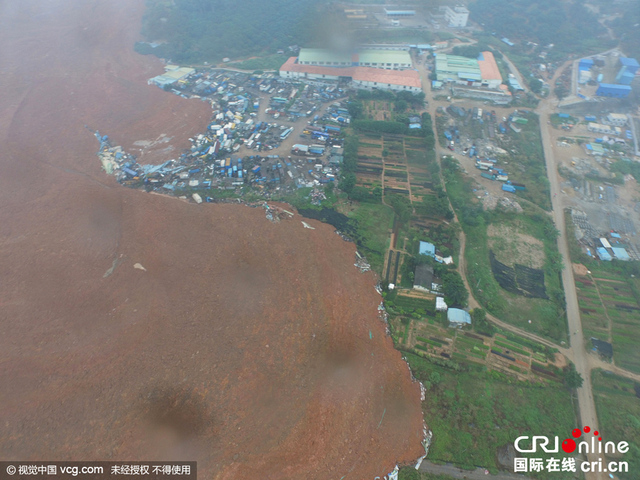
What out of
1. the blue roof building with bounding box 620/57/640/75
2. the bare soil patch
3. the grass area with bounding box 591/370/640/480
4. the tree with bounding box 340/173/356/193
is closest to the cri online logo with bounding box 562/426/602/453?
the grass area with bounding box 591/370/640/480

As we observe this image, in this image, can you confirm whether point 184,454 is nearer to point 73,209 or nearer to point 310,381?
point 310,381

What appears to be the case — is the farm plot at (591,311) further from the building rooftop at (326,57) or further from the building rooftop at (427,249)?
the building rooftop at (326,57)

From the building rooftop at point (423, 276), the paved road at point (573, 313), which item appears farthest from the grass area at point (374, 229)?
the paved road at point (573, 313)

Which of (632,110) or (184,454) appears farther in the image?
(632,110)

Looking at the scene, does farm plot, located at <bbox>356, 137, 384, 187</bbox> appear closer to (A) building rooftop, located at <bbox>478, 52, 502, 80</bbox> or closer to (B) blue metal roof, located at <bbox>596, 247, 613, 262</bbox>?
(B) blue metal roof, located at <bbox>596, 247, 613, 262</bbox>

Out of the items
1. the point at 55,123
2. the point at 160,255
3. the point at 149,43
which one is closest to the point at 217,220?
the point at 160,255

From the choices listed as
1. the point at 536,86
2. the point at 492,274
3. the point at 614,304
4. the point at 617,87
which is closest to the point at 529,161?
the point at 614,304
